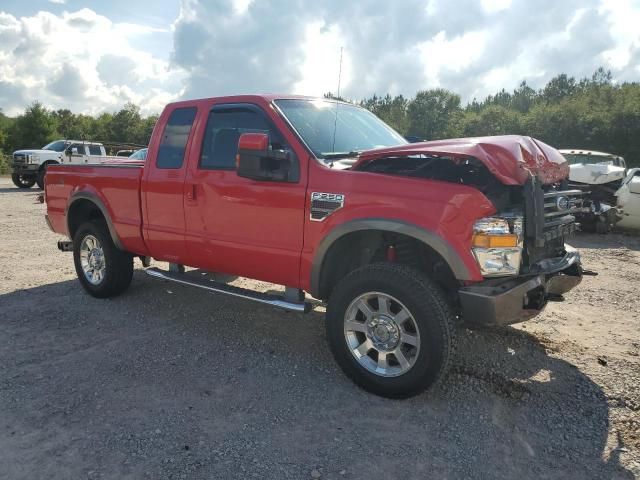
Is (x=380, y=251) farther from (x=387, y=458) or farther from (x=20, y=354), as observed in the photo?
(x=20, y=354)

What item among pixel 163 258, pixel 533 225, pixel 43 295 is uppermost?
pixel 533 225

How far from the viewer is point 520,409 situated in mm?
3377

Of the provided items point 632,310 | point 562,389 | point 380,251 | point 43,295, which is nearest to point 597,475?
point 562,389

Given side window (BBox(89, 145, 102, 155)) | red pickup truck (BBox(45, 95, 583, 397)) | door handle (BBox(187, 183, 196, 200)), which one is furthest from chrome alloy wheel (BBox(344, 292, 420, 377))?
side window (BBox(89, 145, 102, 155))

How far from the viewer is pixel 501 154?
324 cm

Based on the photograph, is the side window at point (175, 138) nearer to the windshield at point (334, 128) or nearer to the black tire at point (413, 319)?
the windshield at point (334, 128)

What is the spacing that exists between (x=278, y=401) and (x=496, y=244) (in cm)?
174

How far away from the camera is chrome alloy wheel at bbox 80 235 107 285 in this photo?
5.62m

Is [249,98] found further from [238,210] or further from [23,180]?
[23,180]

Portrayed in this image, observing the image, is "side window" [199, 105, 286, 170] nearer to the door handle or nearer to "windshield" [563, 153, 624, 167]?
the door handle

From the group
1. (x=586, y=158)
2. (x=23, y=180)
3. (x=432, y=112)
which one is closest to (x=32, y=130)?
(x=23, y=180)

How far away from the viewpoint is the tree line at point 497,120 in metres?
30.9

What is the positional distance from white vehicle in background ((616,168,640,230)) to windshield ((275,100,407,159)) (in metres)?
7.66

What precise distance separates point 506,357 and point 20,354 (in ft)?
12.8
